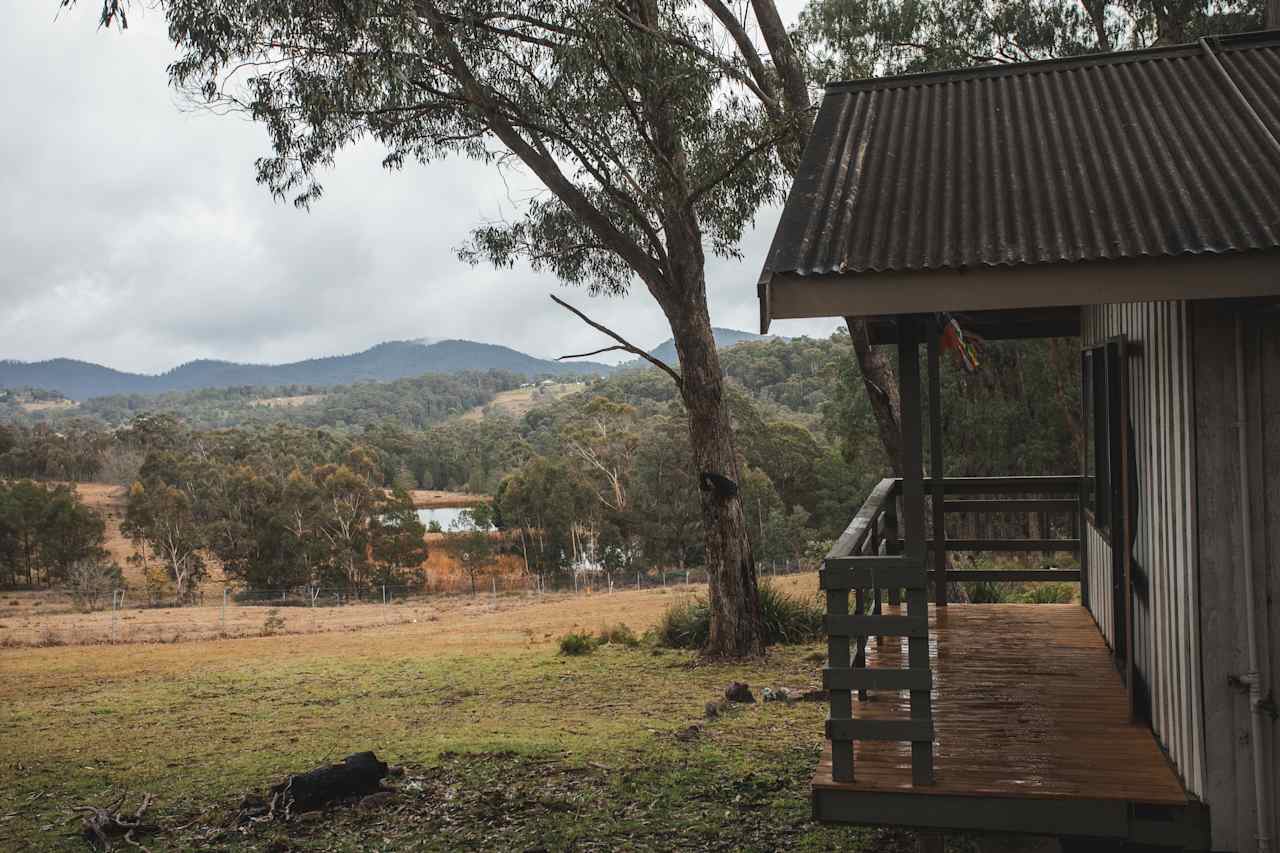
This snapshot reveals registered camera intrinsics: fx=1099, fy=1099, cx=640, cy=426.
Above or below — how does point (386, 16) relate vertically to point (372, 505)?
above

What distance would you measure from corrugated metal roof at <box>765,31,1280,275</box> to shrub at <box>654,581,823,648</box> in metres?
8.47

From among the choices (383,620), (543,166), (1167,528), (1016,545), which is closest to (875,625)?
(1167,528)

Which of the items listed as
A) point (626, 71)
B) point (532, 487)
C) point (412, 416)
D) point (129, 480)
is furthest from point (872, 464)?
point (412, 416)

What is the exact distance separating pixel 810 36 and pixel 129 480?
52.6m

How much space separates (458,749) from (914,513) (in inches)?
215

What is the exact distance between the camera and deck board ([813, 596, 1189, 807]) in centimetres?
429

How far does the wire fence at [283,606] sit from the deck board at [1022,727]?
12267mm

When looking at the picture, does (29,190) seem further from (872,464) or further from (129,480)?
(872,464)

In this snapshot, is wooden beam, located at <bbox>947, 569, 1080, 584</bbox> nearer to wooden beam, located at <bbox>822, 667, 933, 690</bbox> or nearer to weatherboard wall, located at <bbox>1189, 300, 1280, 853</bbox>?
weatherboard wall, located at <bbox>1189, 300, 1280, 853</bbox>

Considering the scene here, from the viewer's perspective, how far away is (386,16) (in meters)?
11.3

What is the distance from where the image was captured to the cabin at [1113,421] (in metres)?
3.80

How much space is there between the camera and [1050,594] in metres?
12.7

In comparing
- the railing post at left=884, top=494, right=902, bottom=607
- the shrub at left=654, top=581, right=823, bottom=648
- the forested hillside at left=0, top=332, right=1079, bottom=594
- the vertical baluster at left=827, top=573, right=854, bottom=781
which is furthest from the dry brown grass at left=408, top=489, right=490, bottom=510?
the vertical baluster at left=827, top=573, right=854, bottom=781

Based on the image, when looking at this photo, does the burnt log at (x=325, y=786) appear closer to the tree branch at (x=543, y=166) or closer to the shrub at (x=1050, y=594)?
the tree branch at (x=543, y=166)
